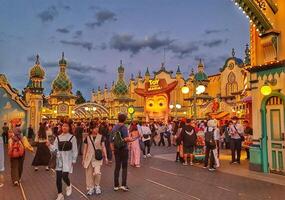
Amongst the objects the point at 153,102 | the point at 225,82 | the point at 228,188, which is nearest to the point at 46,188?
the point at 228,188

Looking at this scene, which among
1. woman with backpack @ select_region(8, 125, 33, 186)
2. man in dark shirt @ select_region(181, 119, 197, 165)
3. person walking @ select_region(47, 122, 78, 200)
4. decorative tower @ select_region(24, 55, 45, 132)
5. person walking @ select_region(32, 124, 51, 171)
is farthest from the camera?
decorative tower @ select_region(24, 55, 45, 132)

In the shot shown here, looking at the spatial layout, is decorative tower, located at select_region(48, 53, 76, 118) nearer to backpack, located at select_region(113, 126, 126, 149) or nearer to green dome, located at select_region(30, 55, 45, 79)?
green dome, located at select_region(30, 55, 45, 79)

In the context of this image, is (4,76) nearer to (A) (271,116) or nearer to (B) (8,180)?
(B) (8,180)

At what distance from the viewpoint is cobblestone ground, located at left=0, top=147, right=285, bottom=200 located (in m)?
8.55

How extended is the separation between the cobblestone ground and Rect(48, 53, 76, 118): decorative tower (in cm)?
2825

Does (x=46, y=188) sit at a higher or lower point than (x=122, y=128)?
lower

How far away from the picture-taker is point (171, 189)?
9398mm

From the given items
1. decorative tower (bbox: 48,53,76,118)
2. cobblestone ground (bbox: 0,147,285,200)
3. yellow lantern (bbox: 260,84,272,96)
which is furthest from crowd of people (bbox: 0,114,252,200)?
decorative tower (bbox: 48,53,76,118)

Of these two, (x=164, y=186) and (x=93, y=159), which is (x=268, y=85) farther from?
(x=93, y=159)

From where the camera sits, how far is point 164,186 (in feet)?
32.2

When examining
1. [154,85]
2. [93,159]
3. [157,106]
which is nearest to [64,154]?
[93,159]

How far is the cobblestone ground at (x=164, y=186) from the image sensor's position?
8.55 meters

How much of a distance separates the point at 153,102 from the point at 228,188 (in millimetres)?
28548

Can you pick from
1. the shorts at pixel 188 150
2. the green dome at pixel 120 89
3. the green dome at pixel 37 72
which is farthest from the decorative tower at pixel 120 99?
the shorts at pixel 188 150
